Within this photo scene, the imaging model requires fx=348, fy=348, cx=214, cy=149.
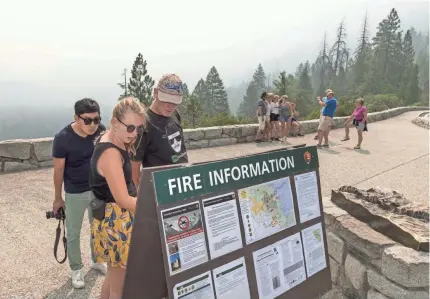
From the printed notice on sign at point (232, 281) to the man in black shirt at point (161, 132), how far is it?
1.00m

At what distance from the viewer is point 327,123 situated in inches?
359

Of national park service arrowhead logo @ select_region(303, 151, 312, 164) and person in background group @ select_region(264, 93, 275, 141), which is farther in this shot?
person in background group @ select_region(264, 93, 275, 141)

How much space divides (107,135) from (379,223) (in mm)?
2095

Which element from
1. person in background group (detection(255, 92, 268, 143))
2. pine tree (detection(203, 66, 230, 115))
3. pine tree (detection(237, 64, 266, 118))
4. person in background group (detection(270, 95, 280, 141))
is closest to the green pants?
person in background group (detection(255, 92, 268, 143))

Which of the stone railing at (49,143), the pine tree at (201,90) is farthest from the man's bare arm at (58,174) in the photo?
the pine tree at (201,90)

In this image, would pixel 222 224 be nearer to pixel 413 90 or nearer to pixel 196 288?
pixel 196 288

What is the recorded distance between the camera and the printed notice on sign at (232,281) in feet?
6.11

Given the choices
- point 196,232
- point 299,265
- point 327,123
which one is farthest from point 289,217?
point 327,123

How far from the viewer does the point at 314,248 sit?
2355 mm

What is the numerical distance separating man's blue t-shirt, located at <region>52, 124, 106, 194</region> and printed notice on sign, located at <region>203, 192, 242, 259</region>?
1.50m

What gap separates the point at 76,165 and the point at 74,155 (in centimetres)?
10

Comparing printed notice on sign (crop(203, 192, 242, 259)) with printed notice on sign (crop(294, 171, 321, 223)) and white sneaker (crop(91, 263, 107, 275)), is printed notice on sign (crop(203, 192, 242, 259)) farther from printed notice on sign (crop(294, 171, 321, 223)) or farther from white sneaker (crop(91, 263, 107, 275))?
white sneaker (crop(91, 263, 107, 275))

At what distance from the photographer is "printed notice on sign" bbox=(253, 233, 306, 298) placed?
204 centimetres

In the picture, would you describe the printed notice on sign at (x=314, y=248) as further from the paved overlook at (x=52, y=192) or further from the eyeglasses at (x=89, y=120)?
the eyeglasses at (x=89, y=120)
